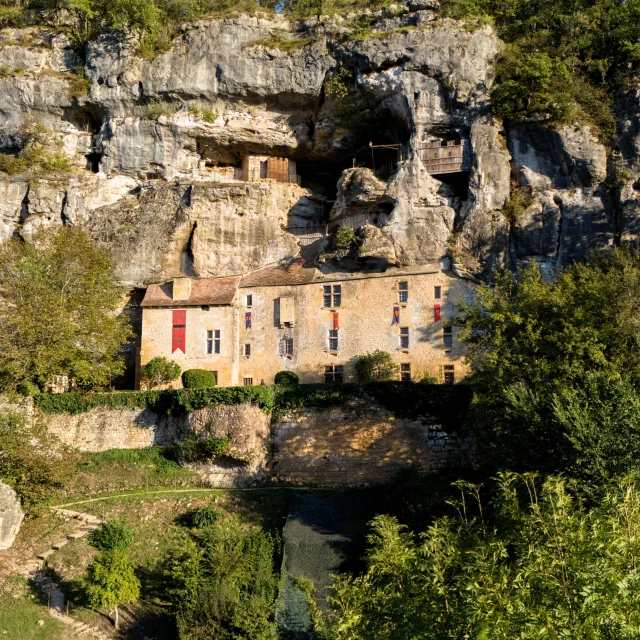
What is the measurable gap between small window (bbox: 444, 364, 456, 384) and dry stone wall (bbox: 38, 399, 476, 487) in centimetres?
510

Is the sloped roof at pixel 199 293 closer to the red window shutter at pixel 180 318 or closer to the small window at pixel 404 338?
the red window shutter at pixel 180 318

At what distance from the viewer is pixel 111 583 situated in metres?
21.5

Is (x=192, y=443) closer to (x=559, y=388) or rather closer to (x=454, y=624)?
(x=559, y=388)

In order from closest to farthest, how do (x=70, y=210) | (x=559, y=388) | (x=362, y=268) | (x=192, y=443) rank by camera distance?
(x=559, y=388) < (x=192, y=443) < (x=362, y=268) < (x=70, y=210)

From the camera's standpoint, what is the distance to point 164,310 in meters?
35.9

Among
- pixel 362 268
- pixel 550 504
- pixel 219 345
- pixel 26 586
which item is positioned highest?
pixel 362 268

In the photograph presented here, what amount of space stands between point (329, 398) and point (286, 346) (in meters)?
6.61

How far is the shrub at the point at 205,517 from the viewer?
25109mm

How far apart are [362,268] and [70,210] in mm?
14664

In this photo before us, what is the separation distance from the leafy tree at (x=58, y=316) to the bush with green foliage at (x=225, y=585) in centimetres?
1074

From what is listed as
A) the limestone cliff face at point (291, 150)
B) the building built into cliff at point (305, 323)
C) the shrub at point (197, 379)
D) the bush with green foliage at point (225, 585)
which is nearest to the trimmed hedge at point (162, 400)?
the shrub at point (197, 379)

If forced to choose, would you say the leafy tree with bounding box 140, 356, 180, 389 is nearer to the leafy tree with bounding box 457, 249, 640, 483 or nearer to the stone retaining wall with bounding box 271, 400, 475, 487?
the stone retaining wall with bounding box 271, 400, 475, 487

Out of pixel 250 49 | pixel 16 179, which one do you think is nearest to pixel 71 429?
pixel 16 179

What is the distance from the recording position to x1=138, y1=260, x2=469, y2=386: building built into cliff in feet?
112
